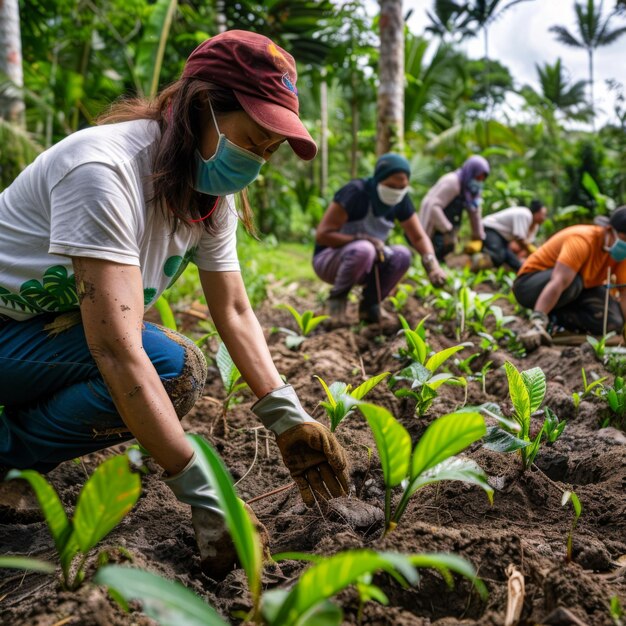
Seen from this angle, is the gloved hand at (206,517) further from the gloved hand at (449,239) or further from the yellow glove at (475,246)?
the yellow glove at (475,246)

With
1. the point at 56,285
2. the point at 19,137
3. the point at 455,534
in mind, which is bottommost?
the point at 455,534

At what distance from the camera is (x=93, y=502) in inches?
42.1

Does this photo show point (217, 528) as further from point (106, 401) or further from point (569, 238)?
point (569, 238)

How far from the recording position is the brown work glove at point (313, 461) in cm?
177

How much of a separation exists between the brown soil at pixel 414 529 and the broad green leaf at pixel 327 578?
0.86 feet

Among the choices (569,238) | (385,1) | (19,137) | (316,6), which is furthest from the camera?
(316,6)

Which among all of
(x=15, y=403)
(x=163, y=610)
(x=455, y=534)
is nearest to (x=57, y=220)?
(x=15, y=403)

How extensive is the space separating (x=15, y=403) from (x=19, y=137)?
12.4ft

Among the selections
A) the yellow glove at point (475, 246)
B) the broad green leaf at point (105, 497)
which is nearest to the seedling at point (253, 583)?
the broad green leaf at point (105, 497)

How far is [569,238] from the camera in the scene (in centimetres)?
413

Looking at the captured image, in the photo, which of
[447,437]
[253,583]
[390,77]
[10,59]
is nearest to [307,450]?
[447,437]

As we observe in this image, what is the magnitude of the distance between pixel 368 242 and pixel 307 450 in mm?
2648

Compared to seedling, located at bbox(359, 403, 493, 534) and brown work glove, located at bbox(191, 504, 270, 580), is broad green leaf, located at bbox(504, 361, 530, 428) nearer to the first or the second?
seedling, located at bbox(359, 403, 493, 534)

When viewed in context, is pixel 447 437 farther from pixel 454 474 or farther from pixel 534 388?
pixel 534 388
